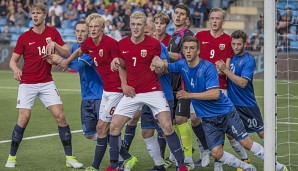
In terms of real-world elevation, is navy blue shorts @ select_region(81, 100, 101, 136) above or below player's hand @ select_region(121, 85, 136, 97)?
below

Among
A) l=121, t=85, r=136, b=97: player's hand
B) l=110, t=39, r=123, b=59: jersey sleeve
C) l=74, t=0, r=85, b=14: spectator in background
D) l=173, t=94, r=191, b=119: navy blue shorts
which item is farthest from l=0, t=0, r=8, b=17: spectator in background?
l=121, t=85, r=136, b=97: player's hand

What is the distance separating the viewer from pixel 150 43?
31.8 ft

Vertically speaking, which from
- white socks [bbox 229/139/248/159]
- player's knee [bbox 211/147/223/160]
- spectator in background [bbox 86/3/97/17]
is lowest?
white socks [bbox 229/139/248/159]

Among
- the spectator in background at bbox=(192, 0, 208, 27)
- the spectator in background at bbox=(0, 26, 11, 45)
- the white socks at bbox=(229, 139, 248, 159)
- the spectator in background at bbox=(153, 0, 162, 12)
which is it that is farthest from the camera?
the spectator in background at bbox=(153, 0, 162, 12)

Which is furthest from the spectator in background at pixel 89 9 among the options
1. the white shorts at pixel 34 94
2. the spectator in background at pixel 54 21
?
the white shorts at pixel 34 94

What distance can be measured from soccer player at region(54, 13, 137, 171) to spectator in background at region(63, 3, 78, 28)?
2168cm

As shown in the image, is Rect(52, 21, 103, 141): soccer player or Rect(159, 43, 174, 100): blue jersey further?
Rect(52, 21, 103, 141): soccer player

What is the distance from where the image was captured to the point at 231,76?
9930 millimetres

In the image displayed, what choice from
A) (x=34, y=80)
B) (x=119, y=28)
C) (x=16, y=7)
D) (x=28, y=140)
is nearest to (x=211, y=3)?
(x=119, y=28)

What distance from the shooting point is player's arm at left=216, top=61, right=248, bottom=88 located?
9.81m

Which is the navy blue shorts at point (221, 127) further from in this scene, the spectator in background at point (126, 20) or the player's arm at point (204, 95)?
the spectator in background at point (126, 20)

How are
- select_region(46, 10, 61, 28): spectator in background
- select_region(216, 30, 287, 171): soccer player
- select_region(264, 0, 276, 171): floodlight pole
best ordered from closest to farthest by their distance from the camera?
select_region(264, 0, 276, 171): floodlight pole < select_region(216, 30, 287, 171): soccer player < select_region(46, 10, 61, 28): spectator in background

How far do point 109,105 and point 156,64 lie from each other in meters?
1.06

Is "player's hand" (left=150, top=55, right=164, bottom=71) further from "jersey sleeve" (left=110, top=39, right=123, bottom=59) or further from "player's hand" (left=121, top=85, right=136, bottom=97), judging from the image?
"jersey sleeve" (left=110, top=39, right=123, bottom=59)
